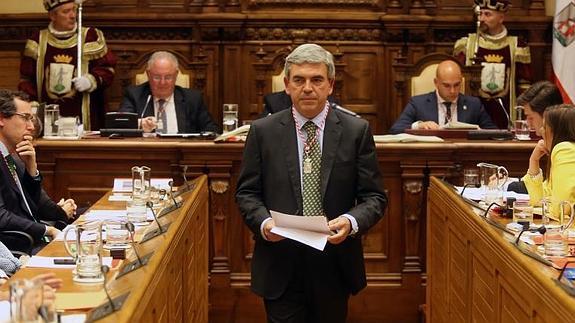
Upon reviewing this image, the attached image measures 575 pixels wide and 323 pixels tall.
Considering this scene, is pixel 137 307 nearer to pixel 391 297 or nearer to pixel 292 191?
pixel 292 191

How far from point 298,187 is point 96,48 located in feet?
16.0

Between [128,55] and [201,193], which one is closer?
[201,193]

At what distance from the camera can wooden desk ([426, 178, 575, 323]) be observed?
10.9 ft

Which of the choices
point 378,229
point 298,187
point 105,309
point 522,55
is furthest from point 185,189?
point 522,55

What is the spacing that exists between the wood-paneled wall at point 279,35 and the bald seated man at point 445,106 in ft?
3.06

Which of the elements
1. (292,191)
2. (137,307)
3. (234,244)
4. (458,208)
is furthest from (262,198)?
(234,244)

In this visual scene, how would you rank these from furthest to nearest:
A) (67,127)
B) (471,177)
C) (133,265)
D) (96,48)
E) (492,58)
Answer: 1. (492,58)
2. (96,48)
3. (67,127)
4. (471,177)
5. (133,265)

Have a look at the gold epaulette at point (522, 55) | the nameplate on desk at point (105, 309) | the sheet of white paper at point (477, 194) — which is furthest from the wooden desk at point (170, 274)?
the gold epaulette at point (522, 55)

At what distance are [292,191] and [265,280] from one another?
0.40m

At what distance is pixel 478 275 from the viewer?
444 cm

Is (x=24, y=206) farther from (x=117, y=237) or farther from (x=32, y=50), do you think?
(x=32, y=50)

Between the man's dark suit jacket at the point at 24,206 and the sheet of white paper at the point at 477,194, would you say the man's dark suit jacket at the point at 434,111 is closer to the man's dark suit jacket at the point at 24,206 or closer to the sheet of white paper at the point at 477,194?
the sheet of white paper at the point at 477,194

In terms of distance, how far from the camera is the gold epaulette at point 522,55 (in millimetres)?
9016

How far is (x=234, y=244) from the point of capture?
6.50 m
